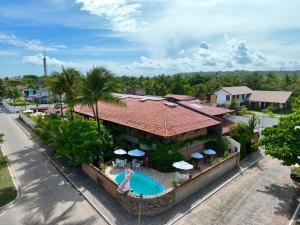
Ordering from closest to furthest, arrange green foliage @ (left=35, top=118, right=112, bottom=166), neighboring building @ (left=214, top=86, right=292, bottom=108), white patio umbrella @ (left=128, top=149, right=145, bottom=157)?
green foliage @ (left=35, top=118, right=112, bottom=166) → white patio umbrella @ (left=128, top=149, right=145, bottom=157) → neighboring building @ (left=214, top=86, right=292, bottom=108)

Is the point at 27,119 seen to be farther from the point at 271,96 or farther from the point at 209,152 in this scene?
the point at 271,96

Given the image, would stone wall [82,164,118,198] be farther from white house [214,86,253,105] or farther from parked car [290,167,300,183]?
white house [214,86,253,105]

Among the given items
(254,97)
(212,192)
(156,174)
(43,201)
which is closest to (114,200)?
(156,174)

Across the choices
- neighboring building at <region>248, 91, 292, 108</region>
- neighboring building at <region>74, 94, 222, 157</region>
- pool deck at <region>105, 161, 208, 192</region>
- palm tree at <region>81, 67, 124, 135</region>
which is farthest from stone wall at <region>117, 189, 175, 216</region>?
neighboring building at <region>248, 91, 292, 108</region>

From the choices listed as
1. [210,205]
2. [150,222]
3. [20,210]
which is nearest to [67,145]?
[20,210]

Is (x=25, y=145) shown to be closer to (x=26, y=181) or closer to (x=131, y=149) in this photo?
(x=26, y=181)

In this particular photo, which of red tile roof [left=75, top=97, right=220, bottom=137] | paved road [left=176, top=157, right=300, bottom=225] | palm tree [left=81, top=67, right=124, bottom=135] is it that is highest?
palm tree [left=81, top=67, right=124, bottom=135]
